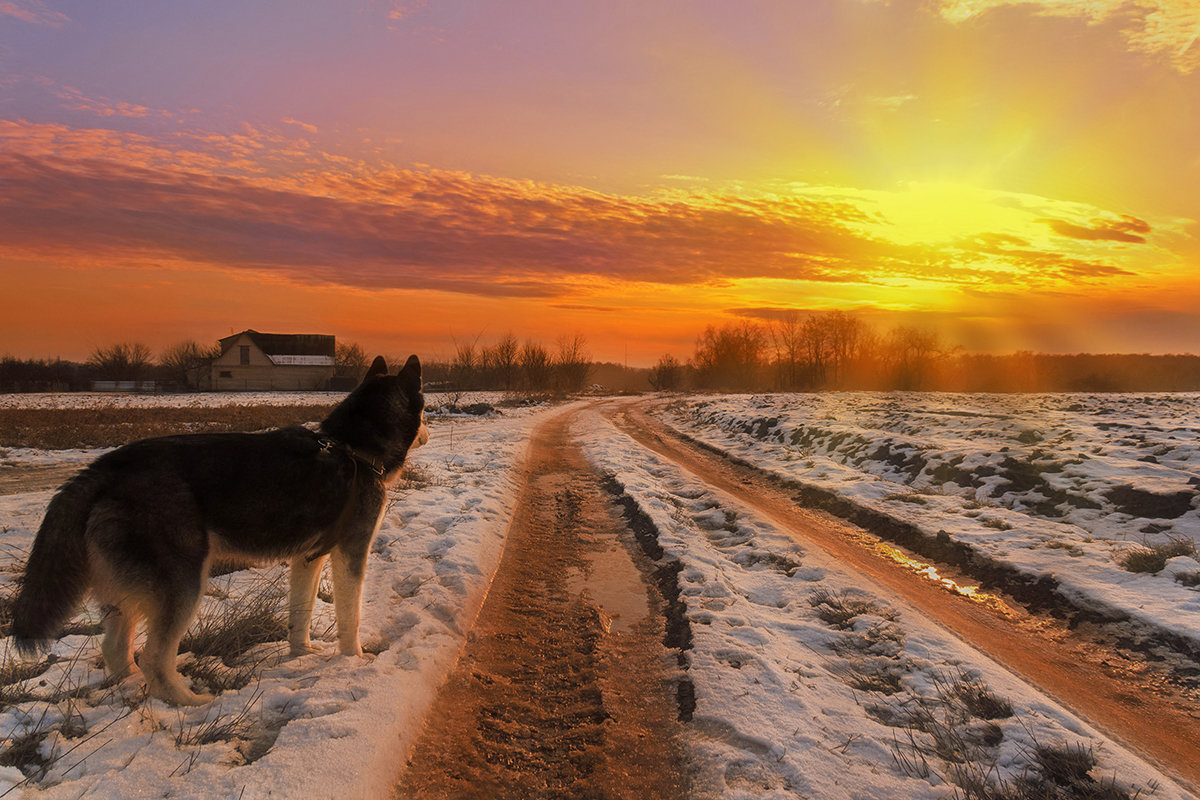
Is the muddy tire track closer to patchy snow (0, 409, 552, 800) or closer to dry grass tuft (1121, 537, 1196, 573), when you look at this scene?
patchy snow (0, 409, 552, 800)

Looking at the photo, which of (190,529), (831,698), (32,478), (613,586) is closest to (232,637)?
(190,529)

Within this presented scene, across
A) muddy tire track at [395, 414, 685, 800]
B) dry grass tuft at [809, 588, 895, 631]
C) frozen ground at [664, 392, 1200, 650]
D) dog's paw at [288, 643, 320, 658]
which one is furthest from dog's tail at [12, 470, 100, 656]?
frozen ground at [664, 392, 1200, 650]

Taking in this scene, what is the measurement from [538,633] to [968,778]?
3.41 meters

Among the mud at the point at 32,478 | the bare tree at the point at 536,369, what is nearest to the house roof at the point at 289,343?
the bare tree at the point at 536,369

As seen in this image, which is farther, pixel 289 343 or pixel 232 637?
pixel 289 343

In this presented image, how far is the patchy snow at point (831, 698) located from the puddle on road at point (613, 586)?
518 millimetres

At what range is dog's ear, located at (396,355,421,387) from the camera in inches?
202

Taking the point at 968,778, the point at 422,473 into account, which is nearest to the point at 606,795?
the point at 968,778

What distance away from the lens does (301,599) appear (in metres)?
4.68

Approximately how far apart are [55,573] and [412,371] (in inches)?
105

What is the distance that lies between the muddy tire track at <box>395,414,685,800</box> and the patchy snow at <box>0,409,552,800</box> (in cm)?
23

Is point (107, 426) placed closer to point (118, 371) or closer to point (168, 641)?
point (168, 641)

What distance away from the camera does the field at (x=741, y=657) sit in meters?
3.29

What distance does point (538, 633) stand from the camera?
548 centimetres
